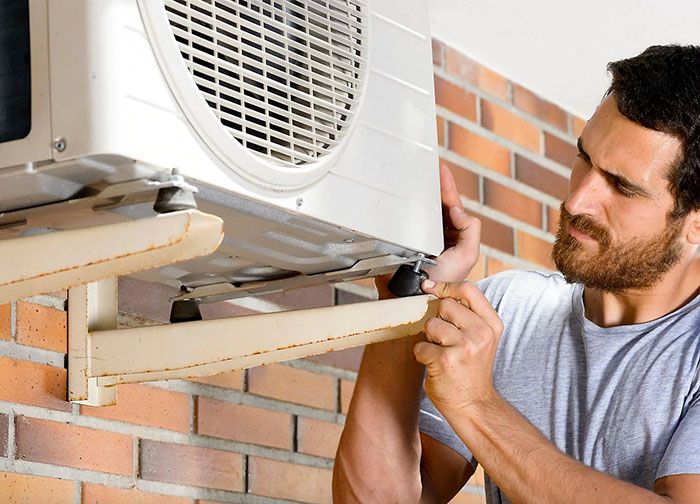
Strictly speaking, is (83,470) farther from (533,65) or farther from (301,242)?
(533,65)

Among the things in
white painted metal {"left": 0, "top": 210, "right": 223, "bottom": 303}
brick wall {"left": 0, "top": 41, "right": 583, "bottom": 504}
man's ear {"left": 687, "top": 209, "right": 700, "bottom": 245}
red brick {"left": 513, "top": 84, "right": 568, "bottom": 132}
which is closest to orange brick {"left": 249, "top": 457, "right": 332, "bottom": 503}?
brick wall {"left": 0, "top": 41, "right": 583, "bottom": 504}

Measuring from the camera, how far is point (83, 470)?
121 cm

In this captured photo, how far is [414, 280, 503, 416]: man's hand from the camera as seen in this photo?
1057 millimetres

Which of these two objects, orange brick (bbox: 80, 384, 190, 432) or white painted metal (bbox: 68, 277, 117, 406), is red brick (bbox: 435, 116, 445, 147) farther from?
white painted metal (bbox: 68, 277, 117, 406)

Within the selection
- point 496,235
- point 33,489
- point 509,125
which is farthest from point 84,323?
point 509,125

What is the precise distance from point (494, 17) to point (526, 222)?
1.54 feet

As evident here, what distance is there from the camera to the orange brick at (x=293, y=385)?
4.79 feet

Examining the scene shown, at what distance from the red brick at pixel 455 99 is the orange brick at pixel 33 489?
38.1 inches

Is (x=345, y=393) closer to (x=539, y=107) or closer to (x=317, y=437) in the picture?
(x=317, y=437)

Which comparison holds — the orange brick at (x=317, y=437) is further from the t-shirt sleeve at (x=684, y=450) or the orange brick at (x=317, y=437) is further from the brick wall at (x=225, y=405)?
the t-shirt sleeve at (x=684, y=450)

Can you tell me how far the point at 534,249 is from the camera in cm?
208

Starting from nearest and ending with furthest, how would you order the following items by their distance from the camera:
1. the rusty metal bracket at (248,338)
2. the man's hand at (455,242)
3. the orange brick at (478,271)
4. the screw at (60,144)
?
1. the screw at (60,144)
2. the rusty metal bracket at (248,338)
3. the man's hand at (455,242)
4. the orange brick at (478,271)

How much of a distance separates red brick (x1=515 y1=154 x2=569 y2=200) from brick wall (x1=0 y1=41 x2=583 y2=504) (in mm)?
11

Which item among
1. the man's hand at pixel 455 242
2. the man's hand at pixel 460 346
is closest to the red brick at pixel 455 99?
the man's hand at pixel 455 242
